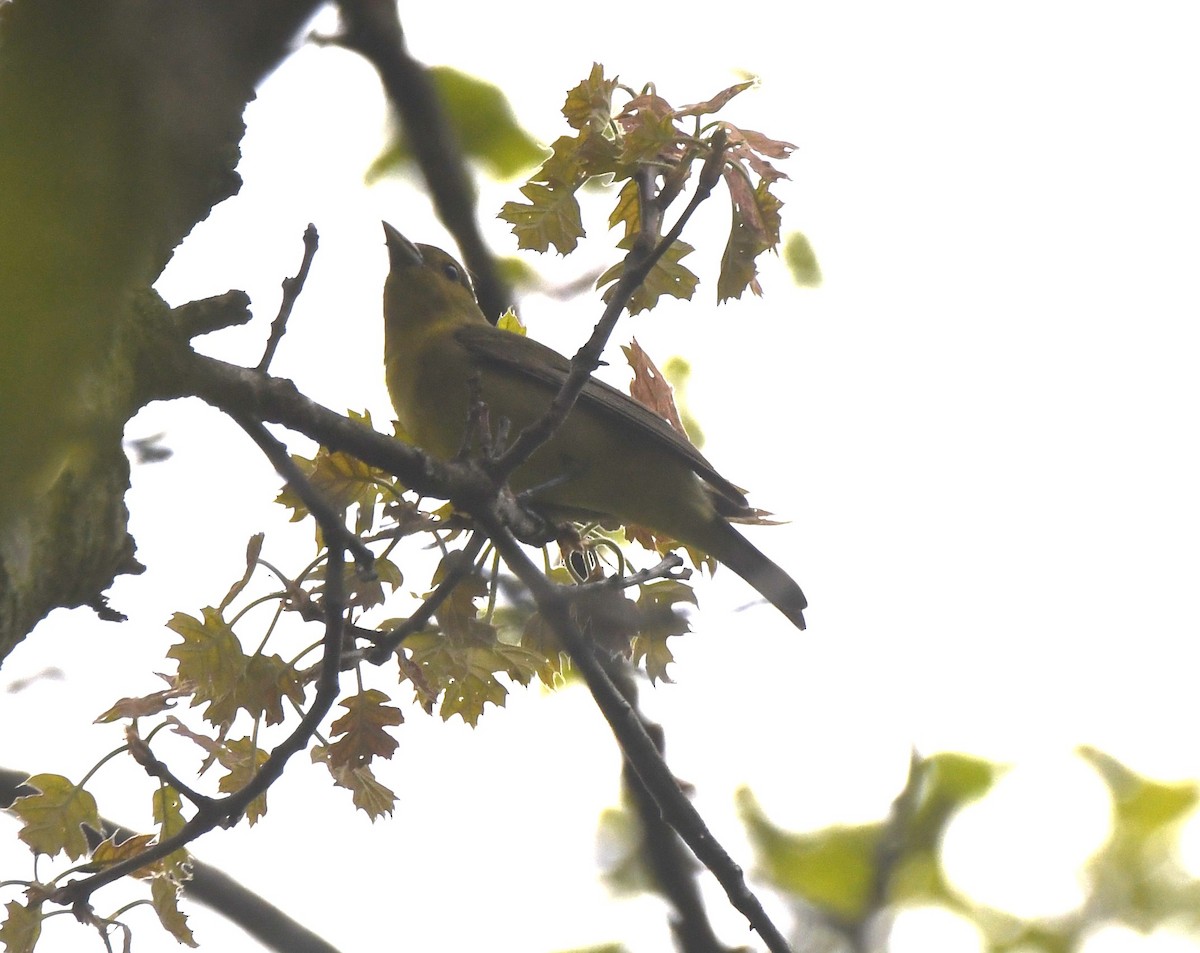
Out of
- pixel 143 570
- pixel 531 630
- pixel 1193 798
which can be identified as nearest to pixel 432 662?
pixel 531 630

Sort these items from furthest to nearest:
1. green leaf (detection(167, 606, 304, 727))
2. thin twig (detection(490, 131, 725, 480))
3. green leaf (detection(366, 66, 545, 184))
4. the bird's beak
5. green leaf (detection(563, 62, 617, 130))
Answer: the bird's beak → green leaf (detection(366, 66, 545, 184)) → green leaf (detection(563, 62, 617, 130)) → green leaf (detection(167, 606, 304, 727)) → thin twig (detection(490, 131, 725, 480))

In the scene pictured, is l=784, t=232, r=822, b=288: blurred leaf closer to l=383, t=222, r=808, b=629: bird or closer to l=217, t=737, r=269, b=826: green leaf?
l=383, t=222, r=808, b=629: bird

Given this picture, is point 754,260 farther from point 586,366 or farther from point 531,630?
point 531,630

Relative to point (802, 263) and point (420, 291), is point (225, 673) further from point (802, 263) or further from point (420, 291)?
point (420, 291)

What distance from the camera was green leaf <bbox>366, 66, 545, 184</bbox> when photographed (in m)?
3.71

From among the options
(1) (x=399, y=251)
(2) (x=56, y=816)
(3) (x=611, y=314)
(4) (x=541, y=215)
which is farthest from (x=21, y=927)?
(1) (x=399, y=251)

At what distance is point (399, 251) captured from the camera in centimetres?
574

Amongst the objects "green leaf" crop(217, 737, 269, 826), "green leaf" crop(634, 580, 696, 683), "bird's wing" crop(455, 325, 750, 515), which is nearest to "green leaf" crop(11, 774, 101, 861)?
"green leaf" crop(217, 737, 269, 826)

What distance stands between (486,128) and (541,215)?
0.65 meters

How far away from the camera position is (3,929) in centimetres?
271

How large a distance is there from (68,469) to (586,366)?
1256mm

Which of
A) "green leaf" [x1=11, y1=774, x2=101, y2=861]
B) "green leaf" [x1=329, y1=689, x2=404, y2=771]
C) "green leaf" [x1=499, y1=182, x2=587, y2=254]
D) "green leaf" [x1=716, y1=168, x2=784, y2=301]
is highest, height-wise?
"green leaf" [x1=499, y1=182, x2=587, y2=254]

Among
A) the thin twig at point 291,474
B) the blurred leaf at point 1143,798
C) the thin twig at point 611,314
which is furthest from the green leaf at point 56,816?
the blurred leaf at point 1143,798

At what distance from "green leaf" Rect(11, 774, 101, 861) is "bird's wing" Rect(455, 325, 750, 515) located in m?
2.32
